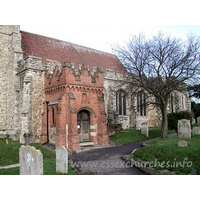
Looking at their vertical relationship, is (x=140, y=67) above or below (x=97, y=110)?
above

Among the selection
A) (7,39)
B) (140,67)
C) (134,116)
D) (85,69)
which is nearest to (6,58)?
(7,39)

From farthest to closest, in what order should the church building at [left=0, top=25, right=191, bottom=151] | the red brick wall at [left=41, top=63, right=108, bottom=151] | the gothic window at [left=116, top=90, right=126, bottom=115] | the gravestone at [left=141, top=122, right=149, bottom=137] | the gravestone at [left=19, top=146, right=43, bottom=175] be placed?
the gothic window at [left=116, top=90, right=126, bottom=115], the gravestone at [left=141, top=122, right=149, bottom=137], the church building at [left=0, top=25, right=191, bottom=151], the red brick wall at [left=41, top=63, right=108, bottom=151], the gravestone at [left=19, top=146, right=43, bottom=175]

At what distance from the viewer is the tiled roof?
2044 cm

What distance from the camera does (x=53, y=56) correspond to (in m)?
21.3

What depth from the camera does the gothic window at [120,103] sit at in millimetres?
24273

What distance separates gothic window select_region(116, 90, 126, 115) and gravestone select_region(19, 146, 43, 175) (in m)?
16.9

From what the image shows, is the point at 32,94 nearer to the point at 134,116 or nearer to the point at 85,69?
the point at 85,69

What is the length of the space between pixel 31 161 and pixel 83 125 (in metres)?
8.91

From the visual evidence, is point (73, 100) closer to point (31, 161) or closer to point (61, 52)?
point (31, 161)

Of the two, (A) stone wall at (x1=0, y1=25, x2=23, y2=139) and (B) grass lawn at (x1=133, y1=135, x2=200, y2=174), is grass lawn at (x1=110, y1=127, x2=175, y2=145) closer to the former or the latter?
(B) grass lawn at (x1=133, y1=135, x2=200, y2=174)

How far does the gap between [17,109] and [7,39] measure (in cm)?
705

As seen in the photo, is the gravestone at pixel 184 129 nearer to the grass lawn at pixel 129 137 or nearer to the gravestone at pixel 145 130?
the grass lawn at pixel 129 137

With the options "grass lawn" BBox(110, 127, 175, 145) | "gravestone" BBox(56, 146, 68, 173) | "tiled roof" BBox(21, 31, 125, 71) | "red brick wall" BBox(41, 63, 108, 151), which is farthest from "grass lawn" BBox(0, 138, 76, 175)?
"tiled roof" BBox(21, 31, 125, 71)

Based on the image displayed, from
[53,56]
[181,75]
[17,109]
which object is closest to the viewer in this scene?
[181,75]
